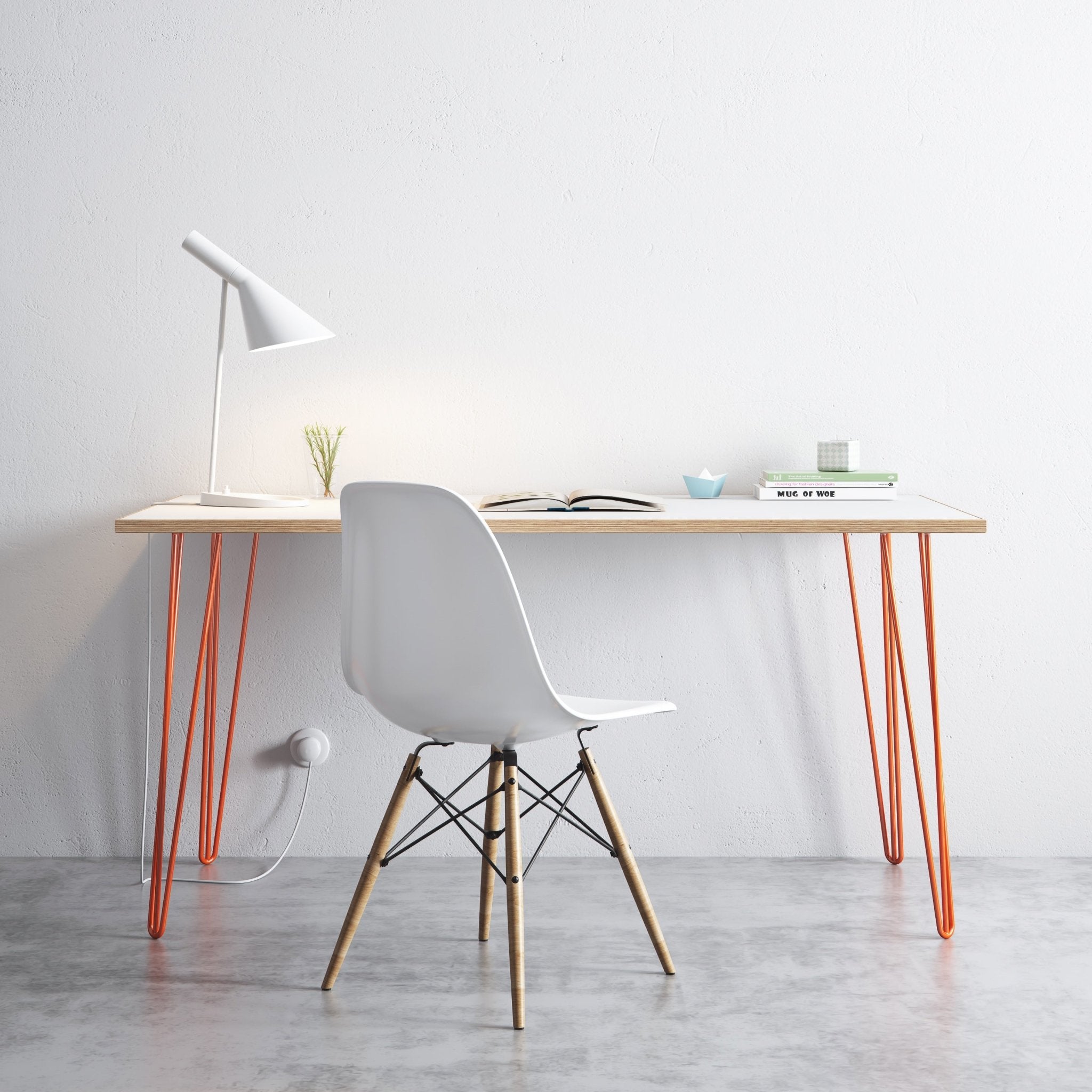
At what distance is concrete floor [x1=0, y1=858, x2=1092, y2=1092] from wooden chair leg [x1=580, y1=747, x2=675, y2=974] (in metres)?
0.10

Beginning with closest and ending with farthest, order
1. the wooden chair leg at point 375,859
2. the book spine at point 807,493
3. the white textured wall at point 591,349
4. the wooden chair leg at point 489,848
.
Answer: the wooden chair leg at point 375,859
the wooden chair leg at point 489,848
the book spine at point 807,493
the white textured wall at point 591,349

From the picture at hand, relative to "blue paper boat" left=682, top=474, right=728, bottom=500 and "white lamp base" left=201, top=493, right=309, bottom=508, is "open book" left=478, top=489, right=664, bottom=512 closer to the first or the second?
"blue paper boat" left=682, top=474, right=728, bottom=500

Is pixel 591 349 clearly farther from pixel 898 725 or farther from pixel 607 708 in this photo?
pixel 898 725

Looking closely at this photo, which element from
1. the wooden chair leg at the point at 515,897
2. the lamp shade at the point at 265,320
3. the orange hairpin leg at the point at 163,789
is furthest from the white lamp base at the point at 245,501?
the wooden chair leg at the point at 515,897

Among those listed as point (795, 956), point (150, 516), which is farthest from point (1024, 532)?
point (150, 516)

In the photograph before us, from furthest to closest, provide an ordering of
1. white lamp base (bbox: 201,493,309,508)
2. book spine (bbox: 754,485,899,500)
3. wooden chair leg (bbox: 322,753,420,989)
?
book spine (bbox: 754,485,899,500), white lamp base (bbox: 201,493,309,508), wooden chair leg (bbox: 322,753,420,989)

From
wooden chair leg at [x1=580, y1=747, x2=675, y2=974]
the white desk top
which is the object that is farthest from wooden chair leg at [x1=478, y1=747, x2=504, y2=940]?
the white desk top

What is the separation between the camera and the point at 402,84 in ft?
8.09

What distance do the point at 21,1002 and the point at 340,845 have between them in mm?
818

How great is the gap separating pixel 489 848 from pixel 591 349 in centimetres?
110

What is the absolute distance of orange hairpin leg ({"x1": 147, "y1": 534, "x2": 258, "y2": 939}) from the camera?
213 cm

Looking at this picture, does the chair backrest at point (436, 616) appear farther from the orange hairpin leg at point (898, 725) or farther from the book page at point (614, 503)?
the orange hairpin leg at point (898, 725)

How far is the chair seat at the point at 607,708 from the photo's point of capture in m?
1.77

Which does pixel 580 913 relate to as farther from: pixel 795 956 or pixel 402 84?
pixel 402 84
